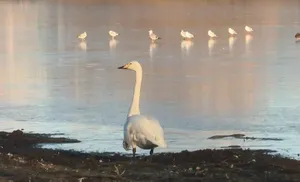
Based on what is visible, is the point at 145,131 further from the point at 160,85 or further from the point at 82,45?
the point at 82,45

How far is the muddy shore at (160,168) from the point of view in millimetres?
7344

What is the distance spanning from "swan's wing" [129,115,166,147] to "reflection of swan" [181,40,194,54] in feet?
73.8

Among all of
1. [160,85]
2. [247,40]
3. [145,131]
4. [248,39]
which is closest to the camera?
[145,131]

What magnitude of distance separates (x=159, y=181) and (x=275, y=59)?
20.9 metres

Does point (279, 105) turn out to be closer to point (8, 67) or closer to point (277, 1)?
point (8, 67)

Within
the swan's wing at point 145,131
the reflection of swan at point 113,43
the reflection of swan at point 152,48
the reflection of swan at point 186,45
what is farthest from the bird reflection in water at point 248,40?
the swan's wing at point 145,131

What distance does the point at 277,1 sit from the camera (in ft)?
257

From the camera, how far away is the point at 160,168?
26.8ft

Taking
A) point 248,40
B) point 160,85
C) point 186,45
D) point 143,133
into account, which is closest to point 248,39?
point 248,40

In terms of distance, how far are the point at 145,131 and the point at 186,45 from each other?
25.8 metres

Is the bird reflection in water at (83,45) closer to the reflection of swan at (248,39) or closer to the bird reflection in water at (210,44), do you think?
the bird reflection in water at (210,44)

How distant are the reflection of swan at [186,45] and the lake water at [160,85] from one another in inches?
3.7

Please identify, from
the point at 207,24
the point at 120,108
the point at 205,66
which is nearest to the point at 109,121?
the point at 120,108

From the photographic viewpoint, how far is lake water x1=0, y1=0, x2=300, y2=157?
14531mm
